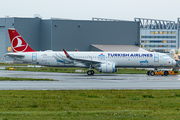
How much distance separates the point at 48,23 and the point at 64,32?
202 inches

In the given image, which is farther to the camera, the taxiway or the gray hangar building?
the gray hangar building

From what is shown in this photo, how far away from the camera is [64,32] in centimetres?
7681

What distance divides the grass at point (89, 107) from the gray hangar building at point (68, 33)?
59.5 meters

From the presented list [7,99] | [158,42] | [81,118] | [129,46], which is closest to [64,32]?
[129,46]

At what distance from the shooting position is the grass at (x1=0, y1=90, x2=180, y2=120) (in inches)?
446

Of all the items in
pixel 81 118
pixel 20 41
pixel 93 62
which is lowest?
pixel 81 118

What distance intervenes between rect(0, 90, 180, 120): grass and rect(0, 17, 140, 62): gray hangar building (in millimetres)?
59452

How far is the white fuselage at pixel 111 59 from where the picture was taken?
39781mm

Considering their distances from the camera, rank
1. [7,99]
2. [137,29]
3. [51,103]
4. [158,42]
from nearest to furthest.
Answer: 1. [51,103]
2. [7,99]
3. [137,29]
4. [158,42]

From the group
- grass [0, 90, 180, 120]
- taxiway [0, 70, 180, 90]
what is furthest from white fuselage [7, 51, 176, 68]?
grass [0, 90, 180, 120]

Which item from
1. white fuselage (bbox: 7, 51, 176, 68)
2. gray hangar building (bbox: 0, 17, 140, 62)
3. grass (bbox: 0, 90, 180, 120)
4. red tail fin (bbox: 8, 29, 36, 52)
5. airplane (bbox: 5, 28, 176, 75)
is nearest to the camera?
grass (bbox: 0, 90, 180, 120)

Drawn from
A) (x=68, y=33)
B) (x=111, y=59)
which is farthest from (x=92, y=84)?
(x=68, y=33)

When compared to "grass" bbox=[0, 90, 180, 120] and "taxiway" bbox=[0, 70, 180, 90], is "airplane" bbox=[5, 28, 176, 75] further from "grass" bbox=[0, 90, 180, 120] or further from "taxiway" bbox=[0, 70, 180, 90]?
"grass" bbox=[0, 90, 180, 120]

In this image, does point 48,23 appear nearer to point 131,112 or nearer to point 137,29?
point 137,29
